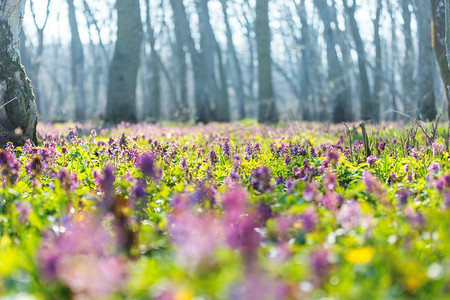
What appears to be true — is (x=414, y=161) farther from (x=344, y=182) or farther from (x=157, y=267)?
(x=157, y=267)

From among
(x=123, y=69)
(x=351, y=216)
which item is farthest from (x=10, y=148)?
(x=123, y=69)

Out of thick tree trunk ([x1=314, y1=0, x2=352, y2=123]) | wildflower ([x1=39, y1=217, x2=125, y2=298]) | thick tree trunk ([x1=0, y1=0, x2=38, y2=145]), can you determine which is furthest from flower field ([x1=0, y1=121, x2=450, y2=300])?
thick tree trunk ([x1=314, y1=0, x2=352, y2=123])

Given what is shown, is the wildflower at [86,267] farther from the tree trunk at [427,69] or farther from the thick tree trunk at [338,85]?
the thick tree trunk at [338,85]

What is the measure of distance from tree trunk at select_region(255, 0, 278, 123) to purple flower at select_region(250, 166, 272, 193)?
15.7m

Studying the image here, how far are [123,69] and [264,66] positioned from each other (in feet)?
20.9

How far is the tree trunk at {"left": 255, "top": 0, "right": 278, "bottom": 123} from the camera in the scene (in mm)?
20031

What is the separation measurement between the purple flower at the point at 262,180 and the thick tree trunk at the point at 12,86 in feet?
16.7

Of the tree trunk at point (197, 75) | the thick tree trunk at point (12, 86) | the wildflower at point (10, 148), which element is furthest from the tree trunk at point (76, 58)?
the wildflower at point (10, 148)

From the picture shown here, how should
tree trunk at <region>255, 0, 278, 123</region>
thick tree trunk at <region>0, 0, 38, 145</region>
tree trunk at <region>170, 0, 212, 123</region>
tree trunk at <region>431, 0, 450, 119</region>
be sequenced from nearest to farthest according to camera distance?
thick tree trunk at <region>0, 0, 38, 145</region> < tree trunk at <region>431, 0, 450, 119</region> < tree trunk at <region>255, 0, 278, 123</region> < tree trunk at <region>170, 0, 212, 123</region>

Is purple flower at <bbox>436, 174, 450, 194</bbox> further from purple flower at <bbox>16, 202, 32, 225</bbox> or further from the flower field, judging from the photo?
purple flower at <bbox>16, 202, 32, 225</bbox>

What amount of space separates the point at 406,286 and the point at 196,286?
0.99m

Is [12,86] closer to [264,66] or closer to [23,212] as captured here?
[23,212]

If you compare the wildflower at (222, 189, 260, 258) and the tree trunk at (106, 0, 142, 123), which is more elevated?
the tree trunk at (106, 0, 142, 123)

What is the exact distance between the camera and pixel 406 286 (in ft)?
7.60
